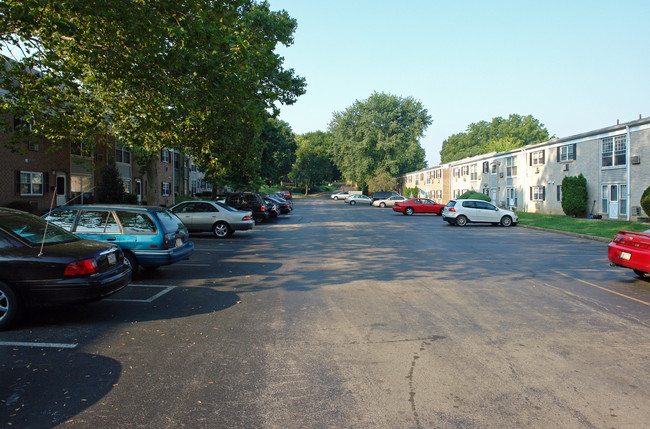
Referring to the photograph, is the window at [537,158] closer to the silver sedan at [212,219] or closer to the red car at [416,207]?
the red car at [416,207]

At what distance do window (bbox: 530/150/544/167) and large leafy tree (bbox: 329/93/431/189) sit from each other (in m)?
36.2

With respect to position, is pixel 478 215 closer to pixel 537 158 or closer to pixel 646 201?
pixel 646 201

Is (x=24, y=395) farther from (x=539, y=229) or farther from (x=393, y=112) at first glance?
(x=393, y=112)

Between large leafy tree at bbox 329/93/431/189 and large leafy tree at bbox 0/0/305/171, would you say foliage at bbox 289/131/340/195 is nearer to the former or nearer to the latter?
large leafy tree at bbox 329/93/431/189

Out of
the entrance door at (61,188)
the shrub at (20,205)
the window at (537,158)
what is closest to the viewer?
the shrub at (20,205)

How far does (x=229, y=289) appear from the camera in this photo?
335 inches

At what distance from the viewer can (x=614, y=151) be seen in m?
27.6

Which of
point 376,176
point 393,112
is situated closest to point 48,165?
point 376,176

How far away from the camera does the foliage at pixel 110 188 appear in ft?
94.0

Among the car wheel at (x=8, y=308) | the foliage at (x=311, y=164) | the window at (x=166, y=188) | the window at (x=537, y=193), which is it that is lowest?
the car wheel at (x=8, y=308)

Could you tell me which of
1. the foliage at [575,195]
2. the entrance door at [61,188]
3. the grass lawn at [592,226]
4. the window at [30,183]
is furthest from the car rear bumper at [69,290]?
the foliage at [575,195]

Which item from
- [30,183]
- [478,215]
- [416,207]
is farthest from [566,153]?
[30,183]

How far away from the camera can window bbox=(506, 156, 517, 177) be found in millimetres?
41500

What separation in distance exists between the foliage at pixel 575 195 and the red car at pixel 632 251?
2235 cm
